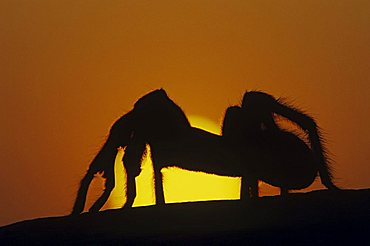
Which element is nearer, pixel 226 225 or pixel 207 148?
pixel 226 225

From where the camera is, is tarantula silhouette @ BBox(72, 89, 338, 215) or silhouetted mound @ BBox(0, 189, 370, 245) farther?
tarantula silhouette @ BBox(72, 89, 338, 215)

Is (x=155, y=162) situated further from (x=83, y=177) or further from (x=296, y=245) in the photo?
(x=296, y=245)

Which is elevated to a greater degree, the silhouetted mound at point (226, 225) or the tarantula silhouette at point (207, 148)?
the tarantula silhouette at point (207, 148)

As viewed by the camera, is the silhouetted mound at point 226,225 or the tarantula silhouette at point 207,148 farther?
the tarantula silhouette at point 207,148

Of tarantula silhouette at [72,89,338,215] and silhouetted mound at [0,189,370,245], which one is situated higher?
tarantula silhouette at [72,89,338,215]

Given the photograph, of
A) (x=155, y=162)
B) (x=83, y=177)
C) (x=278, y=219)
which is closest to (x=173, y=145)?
(x=155, y=162)
